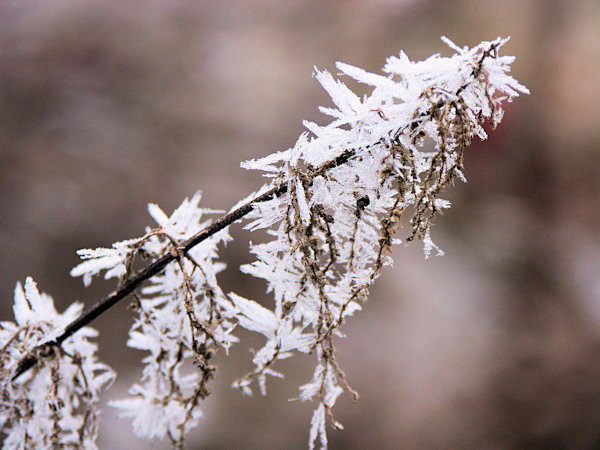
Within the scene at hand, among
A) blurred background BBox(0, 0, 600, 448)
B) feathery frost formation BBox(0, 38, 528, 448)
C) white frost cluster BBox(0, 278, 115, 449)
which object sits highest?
blurred background BBox(0, 0, 600, 448)

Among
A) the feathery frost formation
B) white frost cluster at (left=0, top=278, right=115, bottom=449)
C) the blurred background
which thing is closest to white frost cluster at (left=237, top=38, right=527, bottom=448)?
the feathery frost formation

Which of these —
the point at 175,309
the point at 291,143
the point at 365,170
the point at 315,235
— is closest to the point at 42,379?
the point at 175,309

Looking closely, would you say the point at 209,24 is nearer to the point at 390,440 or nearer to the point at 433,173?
the point at 433,173

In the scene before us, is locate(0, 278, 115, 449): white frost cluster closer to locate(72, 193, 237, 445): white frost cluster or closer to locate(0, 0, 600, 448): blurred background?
locate(72, 193, 237, 445): white frost cluster

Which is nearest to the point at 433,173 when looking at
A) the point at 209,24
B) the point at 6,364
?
the point at 6,364

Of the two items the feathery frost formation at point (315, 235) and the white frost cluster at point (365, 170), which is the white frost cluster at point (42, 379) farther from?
the white frost cluster at point (365, 170)

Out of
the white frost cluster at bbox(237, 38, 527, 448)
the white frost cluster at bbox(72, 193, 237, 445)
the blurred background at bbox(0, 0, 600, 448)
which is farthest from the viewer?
the blurred background at bbox(0, 0, 600, 448)
